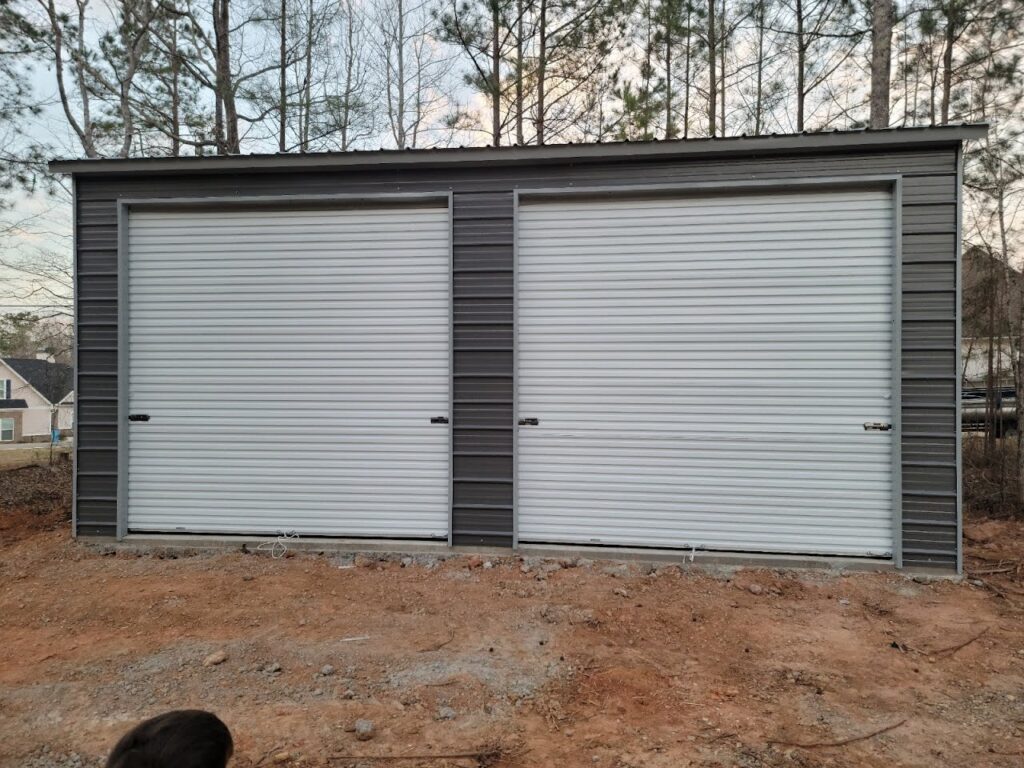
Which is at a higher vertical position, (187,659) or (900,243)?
(900,243)

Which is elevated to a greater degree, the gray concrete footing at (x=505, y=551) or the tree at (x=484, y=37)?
the tree at (x=484, y=37)

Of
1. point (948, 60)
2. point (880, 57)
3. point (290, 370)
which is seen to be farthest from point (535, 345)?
point (948, 60)

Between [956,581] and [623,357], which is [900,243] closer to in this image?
[623,357]

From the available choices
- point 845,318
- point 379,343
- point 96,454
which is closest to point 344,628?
point 379,343

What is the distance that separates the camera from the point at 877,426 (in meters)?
Answer: 4.34

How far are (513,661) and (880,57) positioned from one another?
8.03 metres

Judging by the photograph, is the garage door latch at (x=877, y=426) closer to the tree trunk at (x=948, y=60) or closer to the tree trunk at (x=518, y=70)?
the tree trunk at (x=948, y=60)

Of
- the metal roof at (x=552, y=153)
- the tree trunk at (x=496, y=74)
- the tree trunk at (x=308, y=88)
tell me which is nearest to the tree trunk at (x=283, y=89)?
the tree trunk at (x=308, y=88)

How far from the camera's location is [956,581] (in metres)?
4.12

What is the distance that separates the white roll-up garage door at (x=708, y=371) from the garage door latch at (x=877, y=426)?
30 millimetres

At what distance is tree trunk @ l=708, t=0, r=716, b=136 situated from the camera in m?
8.44

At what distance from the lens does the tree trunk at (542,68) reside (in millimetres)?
8477

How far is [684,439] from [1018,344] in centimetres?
423

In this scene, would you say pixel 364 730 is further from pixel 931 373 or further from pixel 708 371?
pixel 931 373
